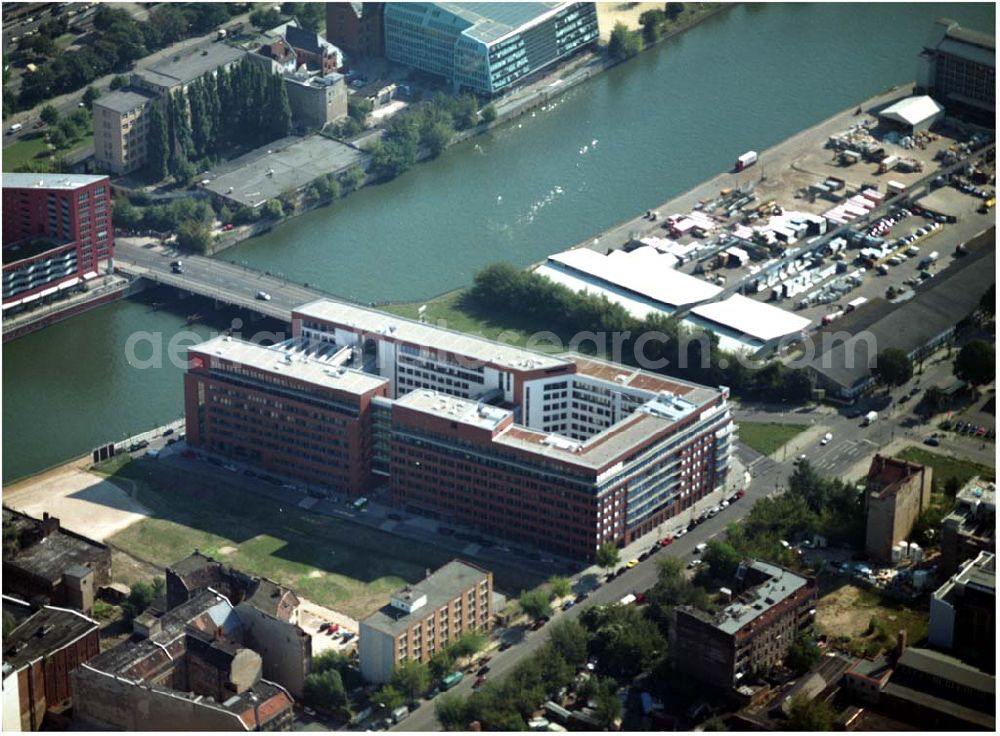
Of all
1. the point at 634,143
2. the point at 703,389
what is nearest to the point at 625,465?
the point at 703,389

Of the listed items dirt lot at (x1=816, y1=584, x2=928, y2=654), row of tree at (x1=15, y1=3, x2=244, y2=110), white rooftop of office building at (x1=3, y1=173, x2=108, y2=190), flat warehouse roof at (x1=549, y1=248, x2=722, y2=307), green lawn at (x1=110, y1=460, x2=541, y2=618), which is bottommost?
dirt lot at (x1=816, y1=584, x2=928, y2=654)

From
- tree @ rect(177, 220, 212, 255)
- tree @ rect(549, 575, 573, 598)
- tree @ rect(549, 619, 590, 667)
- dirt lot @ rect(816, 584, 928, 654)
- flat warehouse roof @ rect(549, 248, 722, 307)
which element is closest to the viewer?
tree @ rect(549, 619, 590, 667)

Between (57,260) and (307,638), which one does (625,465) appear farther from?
(57,260)

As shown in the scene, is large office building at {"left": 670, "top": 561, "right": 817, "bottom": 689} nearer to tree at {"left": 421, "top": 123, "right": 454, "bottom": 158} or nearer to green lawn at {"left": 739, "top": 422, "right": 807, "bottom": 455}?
green lawn at {"left": 739, "top": 422, "right": 807, "bottom": 455}

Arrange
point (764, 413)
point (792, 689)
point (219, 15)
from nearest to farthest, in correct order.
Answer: point (792, 689) < point (764, 413) < point (219, 15)

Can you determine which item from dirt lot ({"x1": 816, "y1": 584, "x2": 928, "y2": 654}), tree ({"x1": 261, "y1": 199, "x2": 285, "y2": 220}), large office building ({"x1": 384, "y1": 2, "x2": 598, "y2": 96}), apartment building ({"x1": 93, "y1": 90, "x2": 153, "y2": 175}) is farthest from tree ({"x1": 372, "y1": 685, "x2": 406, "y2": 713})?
large office building ({"x1": 384, "y1": 2, "x2": 598, "y2": 96})

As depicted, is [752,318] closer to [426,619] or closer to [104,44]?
[426,619]

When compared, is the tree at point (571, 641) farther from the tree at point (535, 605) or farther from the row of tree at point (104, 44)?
the row of tree at point (104, 44)

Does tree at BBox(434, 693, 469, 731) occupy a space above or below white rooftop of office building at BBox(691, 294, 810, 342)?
above
